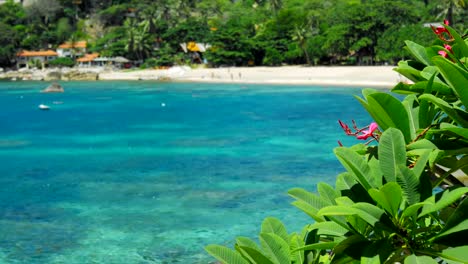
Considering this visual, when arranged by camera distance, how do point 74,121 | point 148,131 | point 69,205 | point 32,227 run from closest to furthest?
1. point 32,227
2. point 69,205
3. point 148,131
4. point 74,121

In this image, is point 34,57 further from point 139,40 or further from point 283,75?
point 283,75

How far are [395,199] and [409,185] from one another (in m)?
0.12

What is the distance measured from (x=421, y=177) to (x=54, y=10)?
10563 centimetres

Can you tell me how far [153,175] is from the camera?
1781 centimetres

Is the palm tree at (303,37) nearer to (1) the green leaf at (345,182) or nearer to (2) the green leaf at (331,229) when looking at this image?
(1) the green leaf at (345,182)

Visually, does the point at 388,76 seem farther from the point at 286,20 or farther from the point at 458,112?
the point at 458,112

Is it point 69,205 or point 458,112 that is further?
point 69,205

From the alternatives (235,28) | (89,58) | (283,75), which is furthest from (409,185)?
(89,58)

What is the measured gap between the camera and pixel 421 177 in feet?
6.84

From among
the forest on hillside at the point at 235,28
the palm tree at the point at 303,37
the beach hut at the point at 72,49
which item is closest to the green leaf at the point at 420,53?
the forest on hillside at the point at 235,28

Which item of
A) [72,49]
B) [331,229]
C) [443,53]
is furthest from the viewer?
[72,49]

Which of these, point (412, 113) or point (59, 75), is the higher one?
point (412, 113)

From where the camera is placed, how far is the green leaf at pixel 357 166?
2.13 m

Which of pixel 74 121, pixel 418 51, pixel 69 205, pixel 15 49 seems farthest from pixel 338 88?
pixel 15 49
